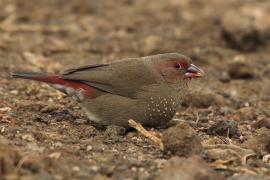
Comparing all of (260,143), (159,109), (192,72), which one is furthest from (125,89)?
(260,143)

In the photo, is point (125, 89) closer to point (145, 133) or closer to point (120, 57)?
point (145, 133)

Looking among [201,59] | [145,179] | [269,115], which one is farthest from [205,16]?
[145,179]

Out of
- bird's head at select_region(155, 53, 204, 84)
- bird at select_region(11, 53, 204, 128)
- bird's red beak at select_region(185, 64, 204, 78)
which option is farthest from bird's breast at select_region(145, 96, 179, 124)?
bird's red beak at select_region(185, 64, 204, 78)

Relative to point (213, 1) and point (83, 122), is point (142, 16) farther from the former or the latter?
point (83, 122)

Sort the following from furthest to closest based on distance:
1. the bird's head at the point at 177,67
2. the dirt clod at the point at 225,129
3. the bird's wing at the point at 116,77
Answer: the bird's head at the point at 177,67 < the bird's wing at the point at 116,77 < the dirt clod at the point at 225,129

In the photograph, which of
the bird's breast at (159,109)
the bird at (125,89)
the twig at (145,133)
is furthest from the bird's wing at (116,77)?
the twig at (145,133)

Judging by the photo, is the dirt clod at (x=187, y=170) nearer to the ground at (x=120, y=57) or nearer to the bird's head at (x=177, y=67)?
the ground at (x=120, y=57)
